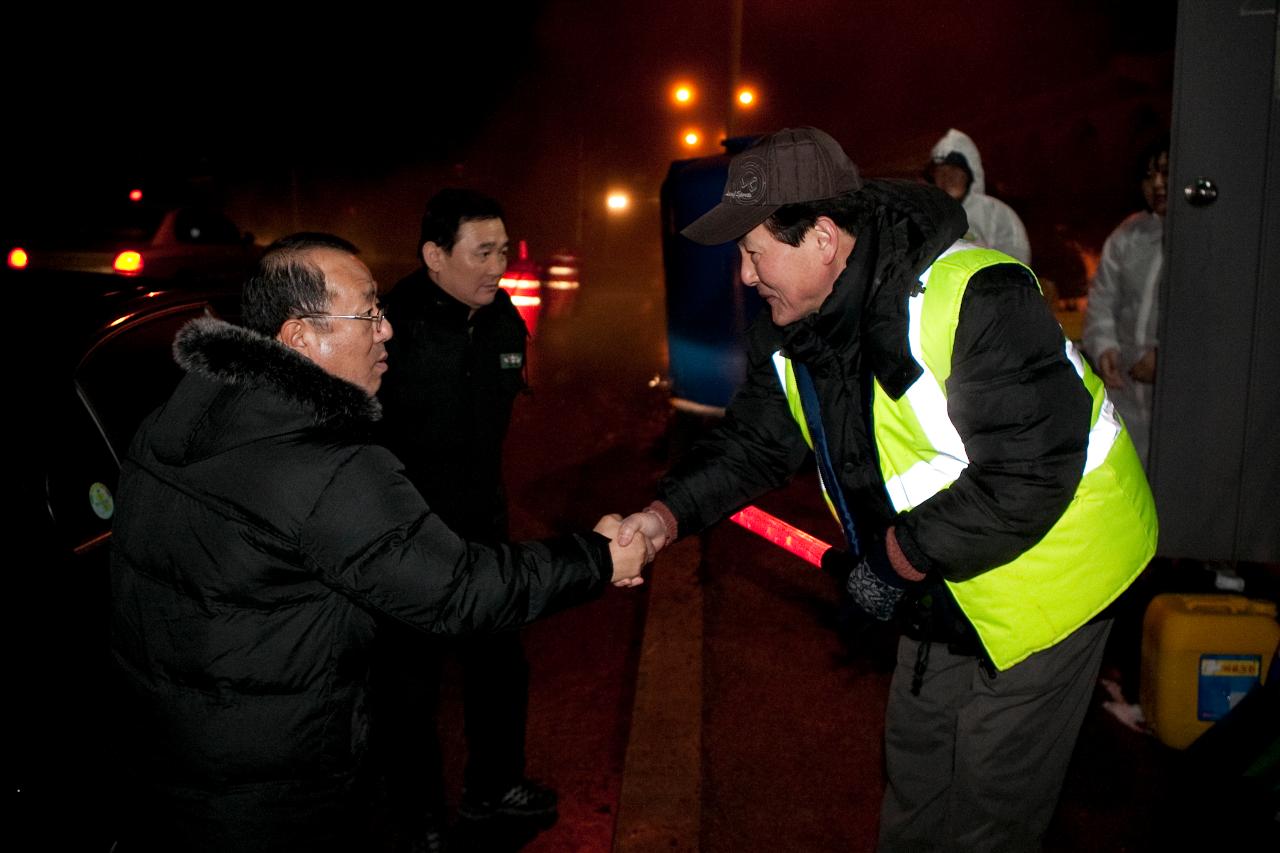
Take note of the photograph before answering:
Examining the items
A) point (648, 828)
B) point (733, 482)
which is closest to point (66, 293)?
point (733, 482)

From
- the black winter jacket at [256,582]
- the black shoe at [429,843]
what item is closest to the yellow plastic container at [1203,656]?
the black shoe at [429,843]

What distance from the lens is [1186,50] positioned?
138 inches

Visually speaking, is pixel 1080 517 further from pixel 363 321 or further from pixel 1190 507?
pixel 1190 507

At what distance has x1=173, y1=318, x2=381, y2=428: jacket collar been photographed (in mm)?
1894

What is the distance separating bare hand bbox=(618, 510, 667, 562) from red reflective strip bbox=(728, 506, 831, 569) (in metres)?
0.30

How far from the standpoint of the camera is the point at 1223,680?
3596 millimetres

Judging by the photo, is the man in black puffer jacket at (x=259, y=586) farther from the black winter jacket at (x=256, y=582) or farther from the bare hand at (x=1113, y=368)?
the bare hand at (x=1113, y=368)

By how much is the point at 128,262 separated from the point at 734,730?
10.9 meters

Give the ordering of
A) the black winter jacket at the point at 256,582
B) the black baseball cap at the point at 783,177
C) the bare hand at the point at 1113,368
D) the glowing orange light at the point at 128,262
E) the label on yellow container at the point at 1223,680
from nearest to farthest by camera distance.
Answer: the black winter jacket at the point at 256,582
the black baseball cap at the point at 783,177
the label on yellow container at the point at 1223,680
the bare hand at the point at 1113,368
the glowing orange light at the point at 128,262

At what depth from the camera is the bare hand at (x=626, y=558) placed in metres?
2.49

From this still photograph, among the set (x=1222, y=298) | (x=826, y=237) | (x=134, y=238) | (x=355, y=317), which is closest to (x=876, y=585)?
(x=826, y=237)

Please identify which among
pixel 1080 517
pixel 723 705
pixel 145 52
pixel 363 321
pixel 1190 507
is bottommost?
pixel 723 705

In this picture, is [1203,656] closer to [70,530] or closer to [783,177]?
[783,177]

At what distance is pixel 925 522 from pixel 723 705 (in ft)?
7.53
